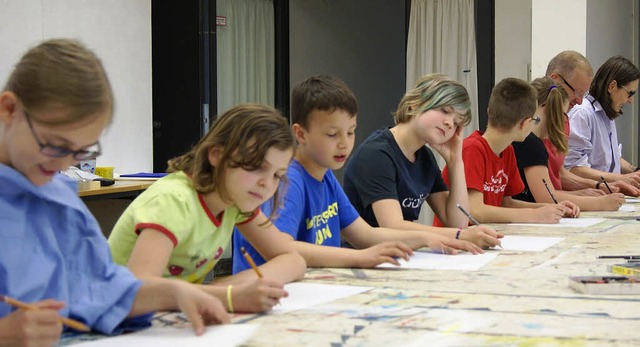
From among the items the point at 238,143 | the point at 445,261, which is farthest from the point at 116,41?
the point at 238,143

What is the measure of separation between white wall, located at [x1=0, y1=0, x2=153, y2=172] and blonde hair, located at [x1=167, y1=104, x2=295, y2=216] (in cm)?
272

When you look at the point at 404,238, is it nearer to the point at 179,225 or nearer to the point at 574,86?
the point at 179,225

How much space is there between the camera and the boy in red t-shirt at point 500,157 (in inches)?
122

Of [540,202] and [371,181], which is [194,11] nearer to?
[540,202]

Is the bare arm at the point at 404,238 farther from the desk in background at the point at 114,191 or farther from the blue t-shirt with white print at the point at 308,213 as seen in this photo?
the desk in background at the point at 114,191

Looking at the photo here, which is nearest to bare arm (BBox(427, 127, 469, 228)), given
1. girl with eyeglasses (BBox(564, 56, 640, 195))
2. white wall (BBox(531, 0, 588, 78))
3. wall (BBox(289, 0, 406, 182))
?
girl with eyeglasses (BBox(564, 56, 640, 195))

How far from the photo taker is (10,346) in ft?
3.61

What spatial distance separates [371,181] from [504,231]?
51cm

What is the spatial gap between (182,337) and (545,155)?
270cm

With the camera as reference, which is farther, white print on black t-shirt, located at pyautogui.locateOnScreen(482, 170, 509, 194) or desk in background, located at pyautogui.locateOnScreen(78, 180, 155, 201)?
desk in background, located at pyautogui.locateOnScreen(78, 180, 155, 201)

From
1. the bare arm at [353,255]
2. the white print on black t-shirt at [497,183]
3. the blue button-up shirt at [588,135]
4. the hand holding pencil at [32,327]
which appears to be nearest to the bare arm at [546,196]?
the white print on black t-shirt at [497,183]

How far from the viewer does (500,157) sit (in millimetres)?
3367

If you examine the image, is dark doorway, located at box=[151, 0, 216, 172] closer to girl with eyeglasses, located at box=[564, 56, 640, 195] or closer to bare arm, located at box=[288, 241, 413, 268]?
girl with eyeglasses, located at box=[564, 56, 640, 195]

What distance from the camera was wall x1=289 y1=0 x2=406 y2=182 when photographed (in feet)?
23.5
